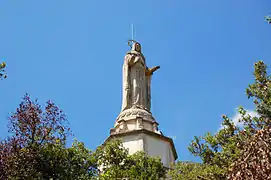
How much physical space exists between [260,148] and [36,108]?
6378 millimetres

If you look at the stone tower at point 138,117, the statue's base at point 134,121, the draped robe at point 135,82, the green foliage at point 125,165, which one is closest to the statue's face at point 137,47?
the stone tower at point 138,117

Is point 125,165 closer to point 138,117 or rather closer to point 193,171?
point 193,171

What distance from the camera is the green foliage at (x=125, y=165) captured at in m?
11.6

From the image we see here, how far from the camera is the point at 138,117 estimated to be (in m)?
15.2

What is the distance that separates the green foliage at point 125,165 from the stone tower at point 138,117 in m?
1.69

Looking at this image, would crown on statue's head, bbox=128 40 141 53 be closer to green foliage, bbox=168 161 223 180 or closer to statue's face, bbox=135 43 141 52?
statue's face, bbox=135 43 141 52

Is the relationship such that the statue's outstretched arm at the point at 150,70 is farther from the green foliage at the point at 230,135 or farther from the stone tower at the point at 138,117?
the green foliage at the point at 230,135

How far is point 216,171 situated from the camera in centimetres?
1073

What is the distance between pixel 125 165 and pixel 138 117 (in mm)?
3214

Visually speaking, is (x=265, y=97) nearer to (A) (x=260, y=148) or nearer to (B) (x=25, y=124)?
(A) (x=260, y=148)

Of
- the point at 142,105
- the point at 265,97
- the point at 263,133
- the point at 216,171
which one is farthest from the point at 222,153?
the point at 142,105

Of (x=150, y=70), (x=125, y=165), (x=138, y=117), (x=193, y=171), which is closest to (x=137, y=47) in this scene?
(x=150, y=70)

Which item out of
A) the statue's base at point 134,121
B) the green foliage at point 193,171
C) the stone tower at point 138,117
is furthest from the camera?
the statue's base at point 134,121

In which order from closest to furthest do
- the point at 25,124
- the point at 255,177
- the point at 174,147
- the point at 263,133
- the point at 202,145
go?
the point at 255,177, the point at 263,133, the point at 25,124, the point at 202,145, the point at 174,147
